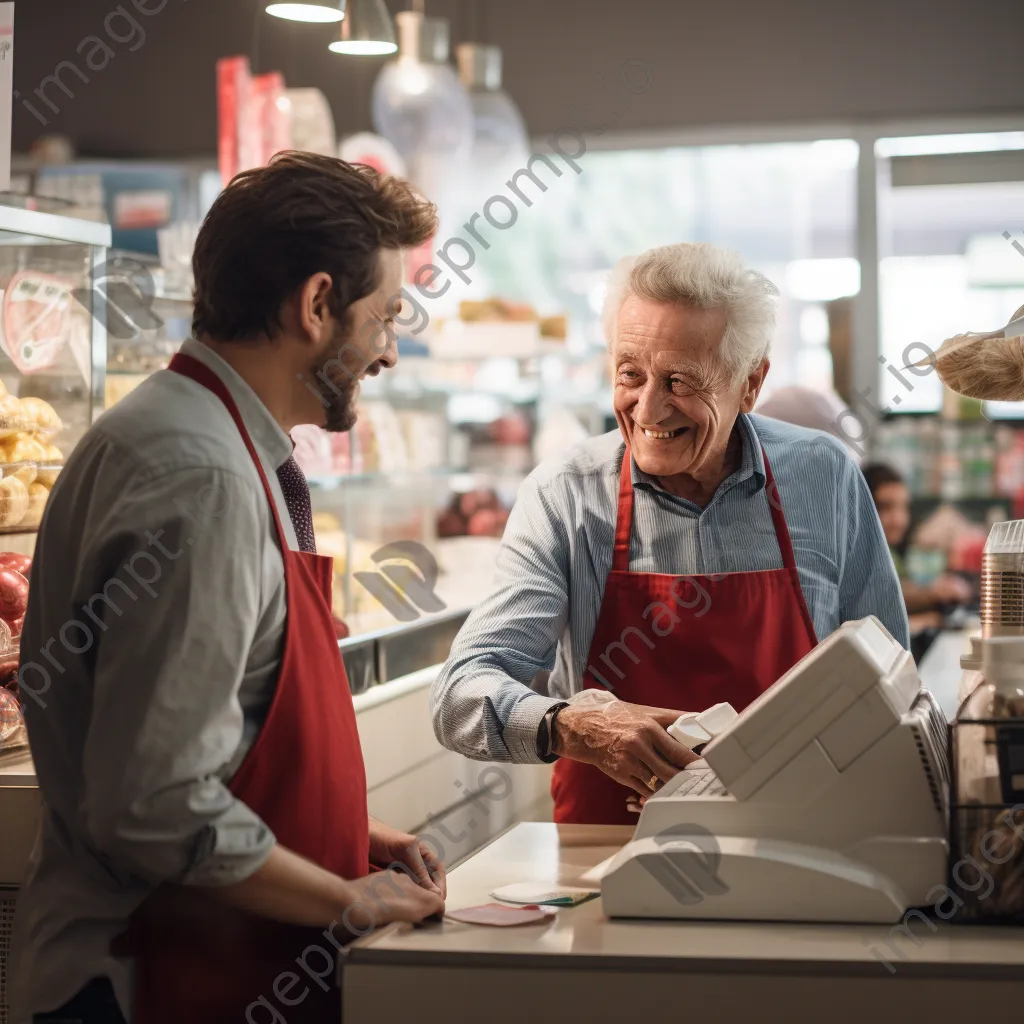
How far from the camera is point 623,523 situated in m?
2.54

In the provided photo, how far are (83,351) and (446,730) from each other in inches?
52.0

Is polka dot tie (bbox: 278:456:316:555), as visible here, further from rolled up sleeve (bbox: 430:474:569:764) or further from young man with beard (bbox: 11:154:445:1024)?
rolled up sleeve (bbox: 430:474:569:764)

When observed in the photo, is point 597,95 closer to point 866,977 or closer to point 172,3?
point 172,3

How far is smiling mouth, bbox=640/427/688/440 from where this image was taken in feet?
8.06

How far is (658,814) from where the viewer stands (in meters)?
1.82

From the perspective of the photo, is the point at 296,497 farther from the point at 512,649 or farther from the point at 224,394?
the point at 512,649

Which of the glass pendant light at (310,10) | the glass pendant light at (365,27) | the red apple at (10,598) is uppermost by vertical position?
the glass pendant light at (365,27)

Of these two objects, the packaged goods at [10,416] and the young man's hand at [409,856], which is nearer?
the young man's hand at [409,856]

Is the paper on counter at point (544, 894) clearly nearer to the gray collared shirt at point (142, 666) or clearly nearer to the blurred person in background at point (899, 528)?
the gray collared shirt at point (142, 666)

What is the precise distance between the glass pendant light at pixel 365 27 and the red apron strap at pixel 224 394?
2743 millimetres

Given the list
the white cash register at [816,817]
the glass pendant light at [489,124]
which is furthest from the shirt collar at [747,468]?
the glass pendant light at [489,124]

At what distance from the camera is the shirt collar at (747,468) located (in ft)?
8.34

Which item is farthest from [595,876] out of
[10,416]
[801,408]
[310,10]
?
[801,408]

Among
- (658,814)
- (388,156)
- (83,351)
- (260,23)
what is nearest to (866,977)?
(658,814)
